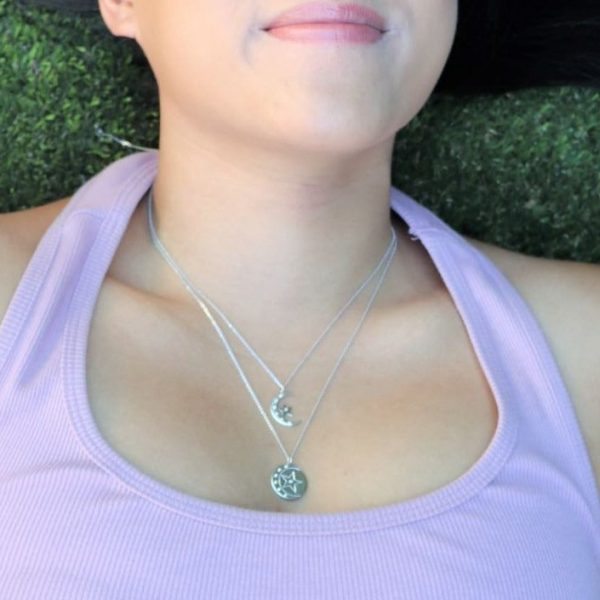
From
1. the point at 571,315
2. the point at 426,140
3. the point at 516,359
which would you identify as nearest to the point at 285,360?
A: the point at 516,359

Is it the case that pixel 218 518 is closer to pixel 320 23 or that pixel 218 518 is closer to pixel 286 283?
pixel 286 283

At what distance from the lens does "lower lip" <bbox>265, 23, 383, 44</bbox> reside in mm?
1299

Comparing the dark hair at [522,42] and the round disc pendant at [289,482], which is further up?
the dark hair at [522,42]

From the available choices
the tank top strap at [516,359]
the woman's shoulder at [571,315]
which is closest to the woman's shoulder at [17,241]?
the tank top strap at [516,359]

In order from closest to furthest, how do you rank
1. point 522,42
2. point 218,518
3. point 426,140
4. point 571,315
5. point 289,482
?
point 218,518 < point 289,482 < point 571,315 < point 522,42 < point 426,140

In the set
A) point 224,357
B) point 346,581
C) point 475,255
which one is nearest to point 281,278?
point 224,357

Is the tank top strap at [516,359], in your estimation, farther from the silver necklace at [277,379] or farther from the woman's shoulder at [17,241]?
the woman's shoulder at [17,241]

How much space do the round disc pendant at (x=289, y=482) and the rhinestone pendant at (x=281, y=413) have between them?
7 cm

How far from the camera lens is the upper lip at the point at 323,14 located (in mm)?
1295

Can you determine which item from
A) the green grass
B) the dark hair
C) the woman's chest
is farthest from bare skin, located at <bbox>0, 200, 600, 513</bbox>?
the dark hair

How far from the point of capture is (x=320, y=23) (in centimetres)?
130

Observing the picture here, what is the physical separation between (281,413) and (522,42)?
2.77ft

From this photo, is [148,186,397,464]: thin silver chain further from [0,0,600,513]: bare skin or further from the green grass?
the green grass

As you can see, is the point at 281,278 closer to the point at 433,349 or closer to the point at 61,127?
the point at 433,349
